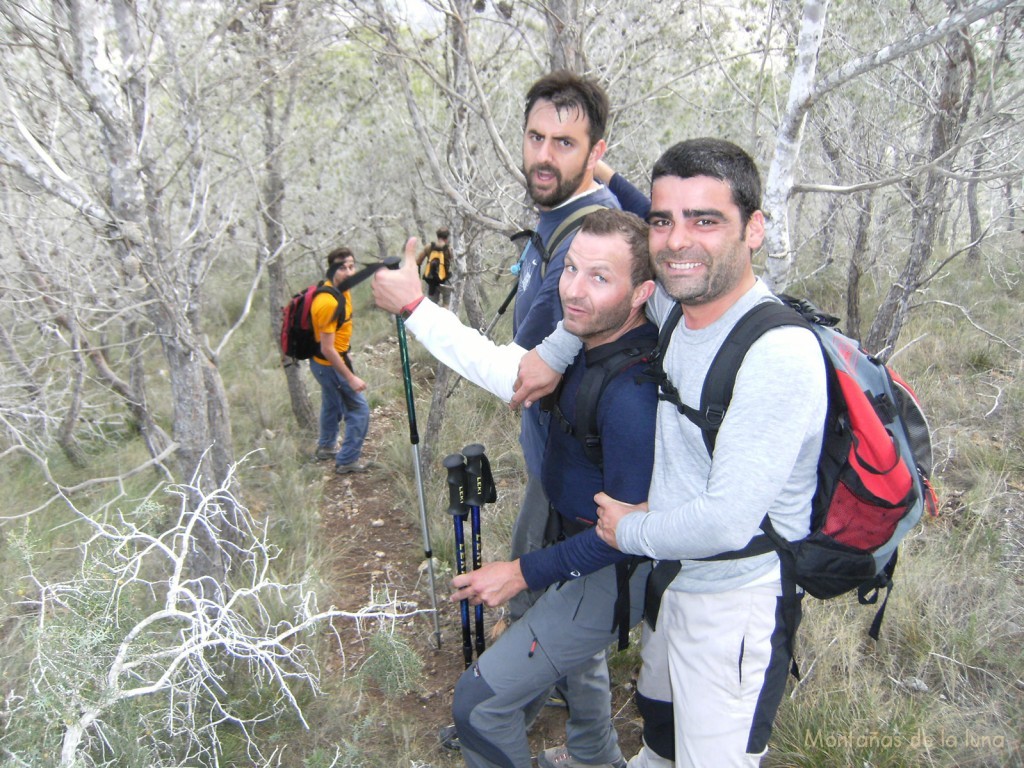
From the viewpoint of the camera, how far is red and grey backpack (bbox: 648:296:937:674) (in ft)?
5.29

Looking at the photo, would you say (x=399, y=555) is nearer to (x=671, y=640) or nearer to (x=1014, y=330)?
(x=671, y=640)

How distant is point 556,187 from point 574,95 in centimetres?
36

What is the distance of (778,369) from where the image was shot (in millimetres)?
1548

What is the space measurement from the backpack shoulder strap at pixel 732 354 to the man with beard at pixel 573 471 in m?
0.26

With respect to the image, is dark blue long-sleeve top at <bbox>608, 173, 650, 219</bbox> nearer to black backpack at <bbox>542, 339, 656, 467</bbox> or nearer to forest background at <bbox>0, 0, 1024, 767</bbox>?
forest background at <bbox>0, 0, 1024, 767</bbox>

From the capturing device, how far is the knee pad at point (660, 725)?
2.20 m

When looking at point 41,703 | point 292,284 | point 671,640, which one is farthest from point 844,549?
point 292,284

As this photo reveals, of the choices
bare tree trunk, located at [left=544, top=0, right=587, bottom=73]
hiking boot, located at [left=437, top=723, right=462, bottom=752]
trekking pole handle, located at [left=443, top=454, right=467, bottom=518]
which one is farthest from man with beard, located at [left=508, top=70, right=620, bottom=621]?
bare tree trunk, located at [left=544, top=0, right=587, bottom=73]

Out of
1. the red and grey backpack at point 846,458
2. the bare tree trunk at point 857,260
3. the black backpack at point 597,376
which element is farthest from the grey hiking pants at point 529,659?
the bare tree trunk at point 857,260

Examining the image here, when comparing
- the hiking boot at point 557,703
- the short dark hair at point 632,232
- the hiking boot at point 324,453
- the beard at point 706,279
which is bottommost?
the hiking boot at point 557,703

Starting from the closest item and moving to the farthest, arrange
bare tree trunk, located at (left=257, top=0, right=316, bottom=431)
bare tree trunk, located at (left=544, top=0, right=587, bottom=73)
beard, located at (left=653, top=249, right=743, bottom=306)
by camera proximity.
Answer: beard, located at (left=653, top=249, right=743, bottom=306)
bare tree trunk, located at (left=544, top=0, right=587, bottom=73)
bare tree trunk, located at (left=257, top=0, right=316, bottom=431)

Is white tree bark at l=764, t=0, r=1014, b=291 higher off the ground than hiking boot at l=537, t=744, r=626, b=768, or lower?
higher

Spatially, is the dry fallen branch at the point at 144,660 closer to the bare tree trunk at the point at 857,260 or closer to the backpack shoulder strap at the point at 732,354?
the backpack shoulder strap at the point at 732,354

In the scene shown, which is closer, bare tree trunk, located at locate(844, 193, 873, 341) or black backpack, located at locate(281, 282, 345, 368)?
black backpack, located at locate(281, 282, 345, 368)
